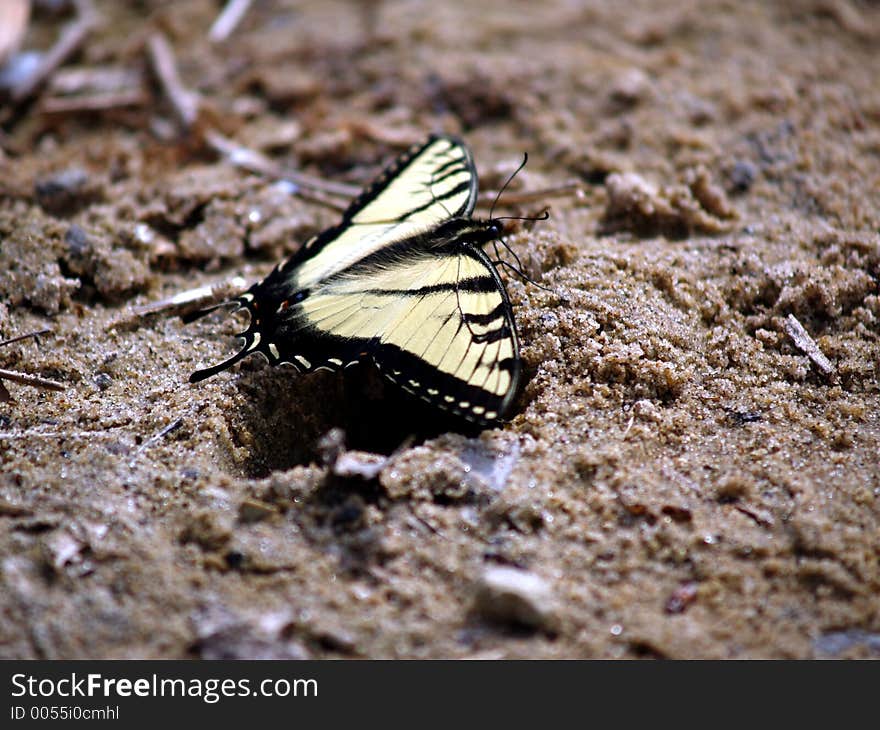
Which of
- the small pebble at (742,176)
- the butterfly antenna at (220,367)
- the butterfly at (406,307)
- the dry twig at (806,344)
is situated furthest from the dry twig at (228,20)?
the dry twig at (806,344)

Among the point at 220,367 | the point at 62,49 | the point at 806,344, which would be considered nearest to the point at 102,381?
the point at 220,367

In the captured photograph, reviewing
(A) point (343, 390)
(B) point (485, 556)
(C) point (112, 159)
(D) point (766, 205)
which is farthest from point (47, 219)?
Answer: (D) point (766, 205)

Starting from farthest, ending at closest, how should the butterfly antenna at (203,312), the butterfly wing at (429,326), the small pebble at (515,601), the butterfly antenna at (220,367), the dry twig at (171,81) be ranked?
the dry twig at (171,81)
the butterfly antenna at (203,312)
the butterfly antenna at (220,367)
the butterfly wing at (429,326)
the small pebble at (515,601)

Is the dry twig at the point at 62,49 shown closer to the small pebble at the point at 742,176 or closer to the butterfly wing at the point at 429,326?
the butterfly wing at the point at 429,326

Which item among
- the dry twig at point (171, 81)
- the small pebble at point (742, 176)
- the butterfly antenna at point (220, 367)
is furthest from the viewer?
the dry twig at point (171, 81)

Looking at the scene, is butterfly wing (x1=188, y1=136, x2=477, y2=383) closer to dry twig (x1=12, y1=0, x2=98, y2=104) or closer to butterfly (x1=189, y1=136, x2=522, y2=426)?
butterfly (x1=189, y1=136, x2=522, y2=426)
